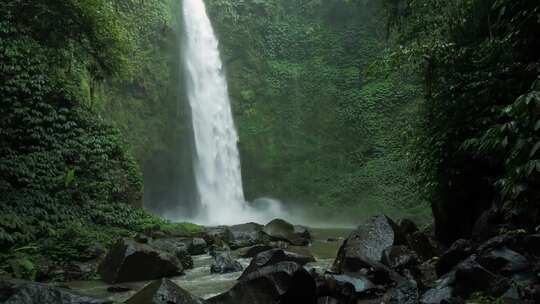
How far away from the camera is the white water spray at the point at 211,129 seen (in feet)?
67.1

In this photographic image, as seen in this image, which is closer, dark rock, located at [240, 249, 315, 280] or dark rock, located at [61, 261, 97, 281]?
dark rock, located at [240, 249, 315, 280]

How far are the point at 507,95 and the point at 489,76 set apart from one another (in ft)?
1.02

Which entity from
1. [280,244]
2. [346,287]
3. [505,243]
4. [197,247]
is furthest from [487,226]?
[197,247]

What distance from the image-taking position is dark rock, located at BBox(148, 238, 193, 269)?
8.16m

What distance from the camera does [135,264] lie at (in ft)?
22.6

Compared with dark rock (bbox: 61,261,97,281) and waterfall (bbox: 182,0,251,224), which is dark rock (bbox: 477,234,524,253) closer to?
dark rock (bbox: 61,261,97,281)

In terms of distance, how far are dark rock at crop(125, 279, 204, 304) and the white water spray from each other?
14.4 m

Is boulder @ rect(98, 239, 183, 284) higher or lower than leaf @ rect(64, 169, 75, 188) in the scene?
lower

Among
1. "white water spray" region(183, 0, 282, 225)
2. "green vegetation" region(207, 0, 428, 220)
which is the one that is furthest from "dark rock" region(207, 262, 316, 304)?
"green vegetation" region(207, 0, 428, 220)

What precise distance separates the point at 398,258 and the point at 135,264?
3.71 metres

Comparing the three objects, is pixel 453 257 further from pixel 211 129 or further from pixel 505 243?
pixel 211 129

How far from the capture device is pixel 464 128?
596cm

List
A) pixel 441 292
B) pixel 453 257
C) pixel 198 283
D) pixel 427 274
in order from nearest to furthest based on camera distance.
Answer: pixel 441 292 → pixel 453 257 → pixel 427 274 → pixel 198 283

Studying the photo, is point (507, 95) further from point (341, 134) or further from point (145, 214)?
point (341, 134)
